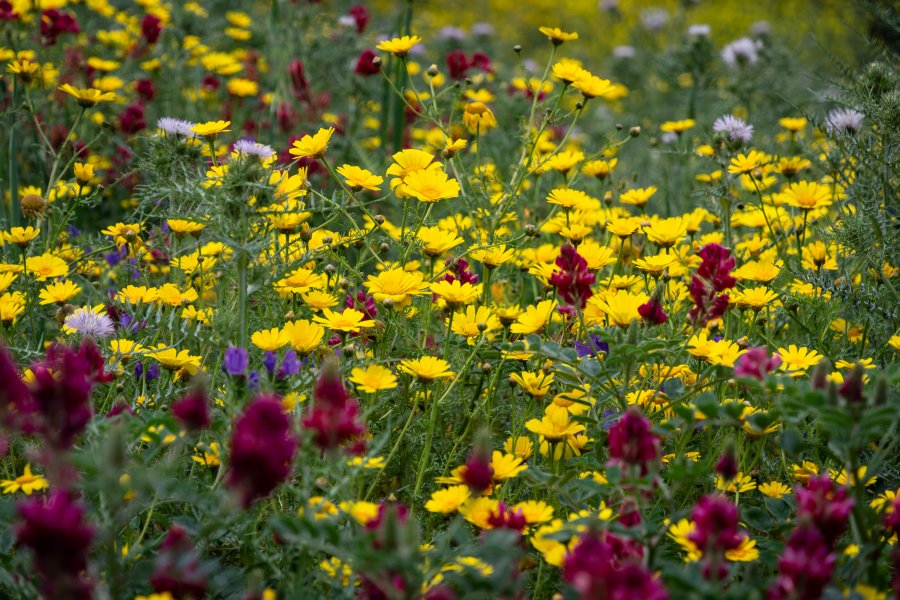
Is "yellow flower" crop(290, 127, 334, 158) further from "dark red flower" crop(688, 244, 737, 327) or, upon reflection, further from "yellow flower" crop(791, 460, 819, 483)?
"yellow flower" crop(791, 460, 819, 483)

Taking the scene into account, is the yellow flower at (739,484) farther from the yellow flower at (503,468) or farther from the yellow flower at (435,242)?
the yellow flower at (435,242)

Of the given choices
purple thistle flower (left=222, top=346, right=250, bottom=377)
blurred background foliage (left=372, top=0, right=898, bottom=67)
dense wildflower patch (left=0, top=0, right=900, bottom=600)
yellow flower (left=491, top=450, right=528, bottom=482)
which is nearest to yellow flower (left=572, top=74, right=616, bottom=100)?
dense wildflower patch (left=0, top=0, right=900, bottom=600)

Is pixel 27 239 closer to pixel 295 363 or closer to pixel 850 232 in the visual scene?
pixel 295 363

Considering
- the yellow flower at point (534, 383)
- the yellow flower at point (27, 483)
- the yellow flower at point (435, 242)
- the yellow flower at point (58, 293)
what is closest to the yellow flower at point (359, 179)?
→ the yellow flower at point (435, 242)

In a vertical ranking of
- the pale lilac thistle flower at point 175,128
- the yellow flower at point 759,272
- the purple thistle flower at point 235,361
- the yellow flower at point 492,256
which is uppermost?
the pale lilac thistle flower at point 175,128

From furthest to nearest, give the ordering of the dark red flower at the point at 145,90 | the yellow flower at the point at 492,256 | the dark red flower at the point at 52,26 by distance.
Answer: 1. the dark red flower at the point at 145,90
2. the dark red flower at the point at 52,26
3. the yellow flower at the point at 492,256

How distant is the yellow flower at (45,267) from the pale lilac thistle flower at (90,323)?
237mm

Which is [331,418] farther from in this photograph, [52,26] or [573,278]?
[52,26]

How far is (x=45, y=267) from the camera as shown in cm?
205

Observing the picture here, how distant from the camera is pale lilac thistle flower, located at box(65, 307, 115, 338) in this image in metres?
1.80

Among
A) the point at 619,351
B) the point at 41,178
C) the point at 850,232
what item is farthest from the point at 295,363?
the point at 41,178

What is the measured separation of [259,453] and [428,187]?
0.99m

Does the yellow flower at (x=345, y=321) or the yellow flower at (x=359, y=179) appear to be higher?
the yellow flower at (x=359, y=179)

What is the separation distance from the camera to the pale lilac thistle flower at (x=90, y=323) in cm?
180
